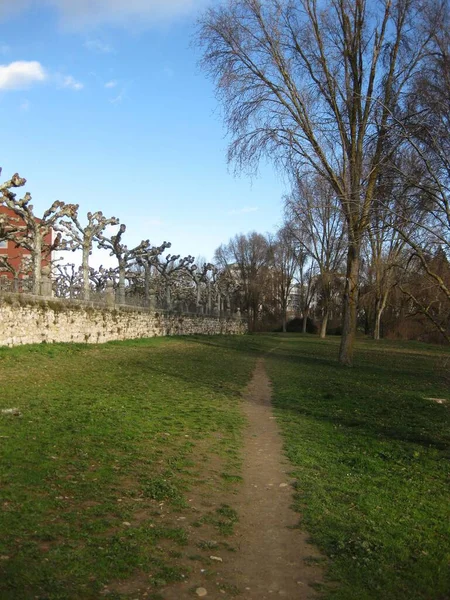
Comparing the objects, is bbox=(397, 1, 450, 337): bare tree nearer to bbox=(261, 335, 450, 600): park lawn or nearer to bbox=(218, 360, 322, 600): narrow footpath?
bbox=(261, 335, 450, 600): park lawn

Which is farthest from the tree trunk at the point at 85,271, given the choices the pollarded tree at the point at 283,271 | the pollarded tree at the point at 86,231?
the pollarded tree at the point at 283,271

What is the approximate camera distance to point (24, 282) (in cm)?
1809

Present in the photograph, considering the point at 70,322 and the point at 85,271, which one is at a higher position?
the point at 85,271

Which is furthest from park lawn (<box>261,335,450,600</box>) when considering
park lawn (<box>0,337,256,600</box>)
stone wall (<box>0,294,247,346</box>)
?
stone wall (<box>0,294,247,346</box>)

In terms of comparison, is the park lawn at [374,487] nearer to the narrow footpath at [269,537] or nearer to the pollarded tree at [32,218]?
the narrow footpath at [269,537]

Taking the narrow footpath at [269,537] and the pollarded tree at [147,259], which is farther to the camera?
the pollarded tree at [147,259]

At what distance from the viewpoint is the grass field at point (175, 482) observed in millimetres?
3547

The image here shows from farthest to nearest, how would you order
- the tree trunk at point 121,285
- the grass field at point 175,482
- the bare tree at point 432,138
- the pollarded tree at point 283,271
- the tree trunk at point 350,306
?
the pollarded tree at point 283,271, the tree trunk at point 121,285, the tree trunk at point 350,306, the bare tree at point 432,138, the grass field at point 175,482

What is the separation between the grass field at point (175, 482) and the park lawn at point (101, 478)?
0.01m

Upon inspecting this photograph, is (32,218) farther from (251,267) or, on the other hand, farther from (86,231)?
(251,267)

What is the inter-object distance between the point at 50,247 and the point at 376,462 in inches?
993

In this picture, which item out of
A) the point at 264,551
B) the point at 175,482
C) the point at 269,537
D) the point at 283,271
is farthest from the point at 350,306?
the point at 283,271

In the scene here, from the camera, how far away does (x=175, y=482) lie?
538cm

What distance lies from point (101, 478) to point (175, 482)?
71 cm
